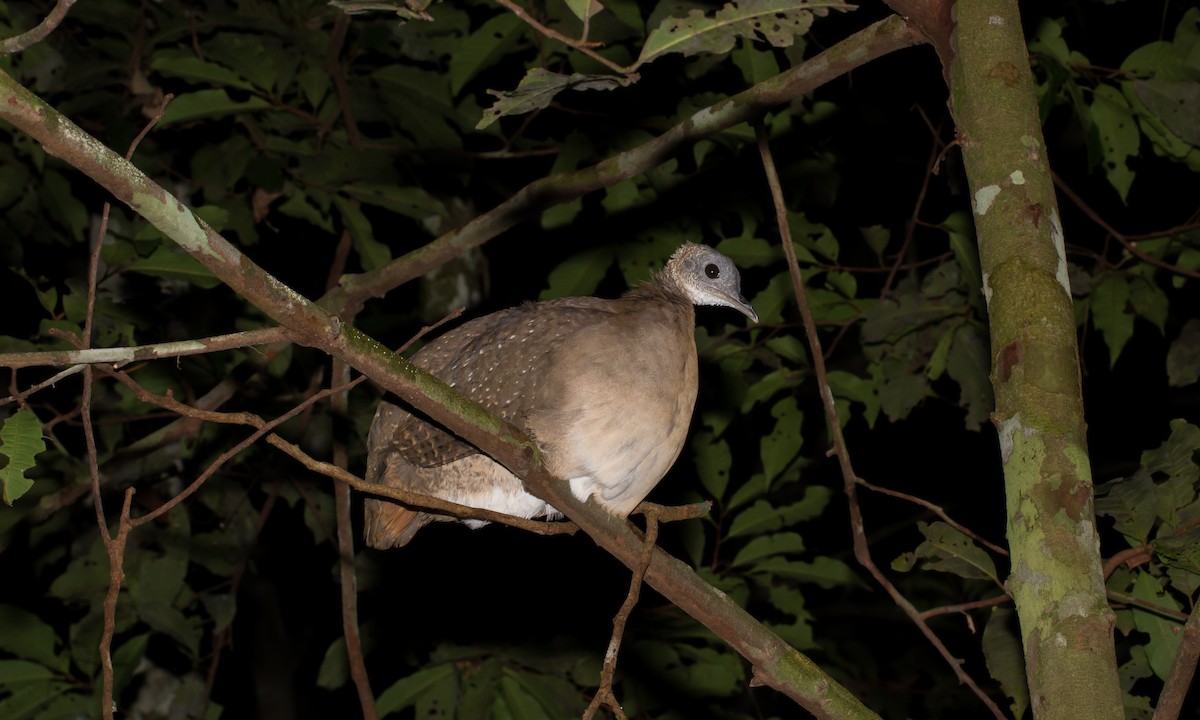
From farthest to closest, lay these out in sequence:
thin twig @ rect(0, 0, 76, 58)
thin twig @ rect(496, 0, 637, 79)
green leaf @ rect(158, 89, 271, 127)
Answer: green leaf @ rect(158, 89, 271, 127), thin twig @ rect(496, 0, 637, 79), thin twig @ rect(0, 0, 76, 58)

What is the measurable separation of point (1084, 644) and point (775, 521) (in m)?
3.45

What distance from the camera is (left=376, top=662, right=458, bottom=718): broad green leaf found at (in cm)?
508

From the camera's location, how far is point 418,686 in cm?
517

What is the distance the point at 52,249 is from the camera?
6.47m

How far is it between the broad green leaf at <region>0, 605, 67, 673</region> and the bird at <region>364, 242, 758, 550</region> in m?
1.85

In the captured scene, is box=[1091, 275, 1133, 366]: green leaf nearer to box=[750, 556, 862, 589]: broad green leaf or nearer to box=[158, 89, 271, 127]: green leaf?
box=[750, 556, 862, 589]: broad green leaf

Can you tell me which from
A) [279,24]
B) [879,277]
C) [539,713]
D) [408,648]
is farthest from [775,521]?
[279,24]

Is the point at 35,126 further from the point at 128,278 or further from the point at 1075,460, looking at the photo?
the point at 128,278

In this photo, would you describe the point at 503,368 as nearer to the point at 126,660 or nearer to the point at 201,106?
the point at 201,106

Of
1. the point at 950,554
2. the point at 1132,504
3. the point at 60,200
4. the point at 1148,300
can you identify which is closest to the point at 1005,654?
the point at 950,554

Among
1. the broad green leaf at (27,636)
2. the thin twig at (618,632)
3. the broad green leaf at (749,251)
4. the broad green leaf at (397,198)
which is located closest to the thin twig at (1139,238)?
the broad green leaf at (749,251)

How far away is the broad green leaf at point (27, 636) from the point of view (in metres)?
4.93

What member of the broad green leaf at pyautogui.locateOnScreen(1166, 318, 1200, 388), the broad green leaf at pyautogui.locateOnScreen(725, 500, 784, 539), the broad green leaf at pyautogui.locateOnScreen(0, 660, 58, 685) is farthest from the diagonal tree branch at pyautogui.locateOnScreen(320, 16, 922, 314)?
the broad green leaf at pyautogui.locateOnScreen(1166, 318, 1200, 388)

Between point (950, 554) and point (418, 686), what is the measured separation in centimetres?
263
